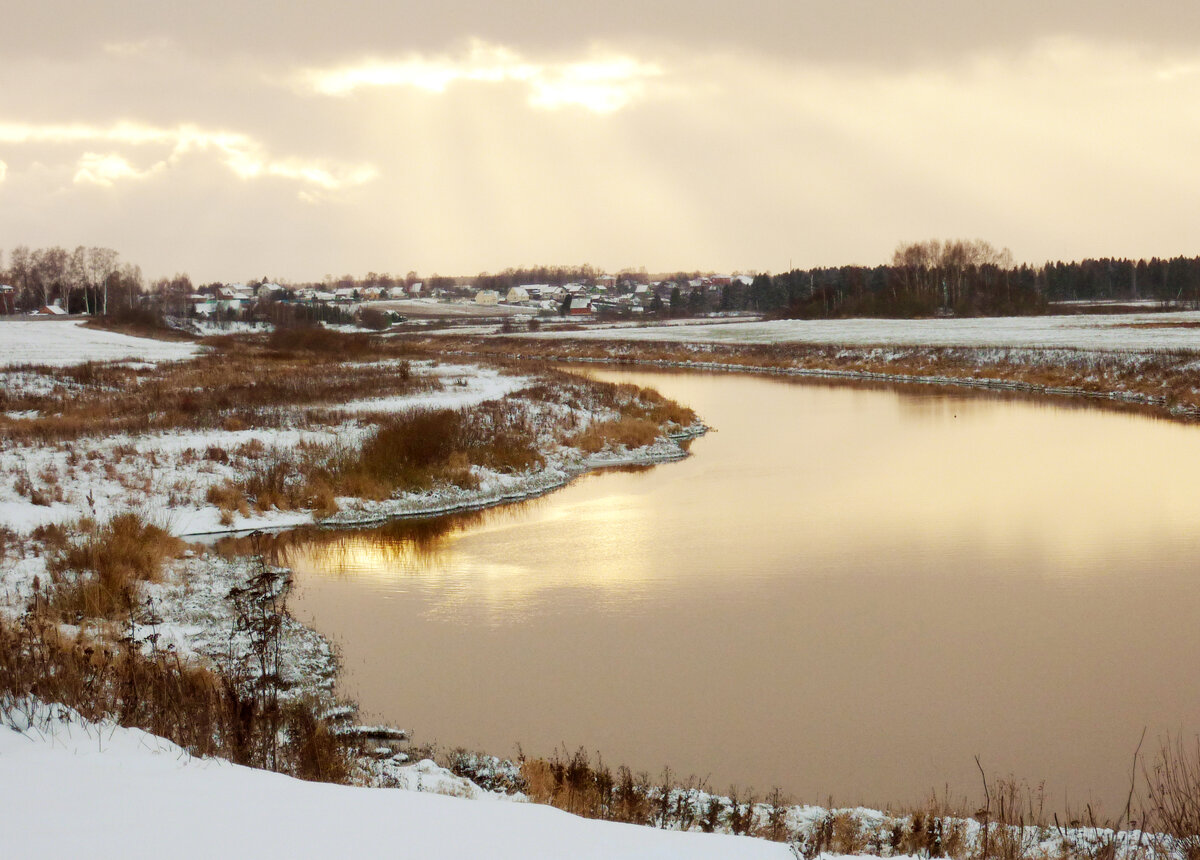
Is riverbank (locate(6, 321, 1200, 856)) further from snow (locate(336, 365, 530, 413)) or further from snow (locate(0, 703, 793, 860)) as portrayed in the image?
snow (locate(336, 365, 530, 413))

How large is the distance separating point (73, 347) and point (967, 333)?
178ft

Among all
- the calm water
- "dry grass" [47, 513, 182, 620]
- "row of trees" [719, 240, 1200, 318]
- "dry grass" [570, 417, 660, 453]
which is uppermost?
"row of trees" [719, 240, 1200, 318]

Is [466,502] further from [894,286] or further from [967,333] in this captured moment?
[894,286]

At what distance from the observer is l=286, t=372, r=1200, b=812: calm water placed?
9266 millimetres

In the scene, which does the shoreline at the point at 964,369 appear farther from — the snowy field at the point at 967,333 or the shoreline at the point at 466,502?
the shoreline at the point at 466,502

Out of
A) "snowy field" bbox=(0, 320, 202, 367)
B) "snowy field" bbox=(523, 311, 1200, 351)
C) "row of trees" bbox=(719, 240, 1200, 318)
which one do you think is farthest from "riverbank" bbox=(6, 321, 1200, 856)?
"row of trees" bbox=(719, 240, 1200, 318)

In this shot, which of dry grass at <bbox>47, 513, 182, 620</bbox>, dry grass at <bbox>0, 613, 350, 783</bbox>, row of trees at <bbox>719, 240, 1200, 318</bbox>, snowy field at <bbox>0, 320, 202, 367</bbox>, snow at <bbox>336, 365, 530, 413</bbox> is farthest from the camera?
row of trees at <bbox>719, 240, 1200, 318</bbox>

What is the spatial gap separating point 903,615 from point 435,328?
349ft

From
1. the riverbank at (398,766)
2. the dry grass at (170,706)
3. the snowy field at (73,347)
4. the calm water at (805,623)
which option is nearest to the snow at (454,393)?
the riverbank at (398,766)

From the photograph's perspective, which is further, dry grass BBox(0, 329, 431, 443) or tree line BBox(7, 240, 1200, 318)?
tree line BBox(7, 240, 1200, 318)

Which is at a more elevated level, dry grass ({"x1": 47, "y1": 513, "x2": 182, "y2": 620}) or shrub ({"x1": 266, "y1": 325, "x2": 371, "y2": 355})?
shrub ({"x1": 266, "y1": 325, "x2": 371, "y2": 355})

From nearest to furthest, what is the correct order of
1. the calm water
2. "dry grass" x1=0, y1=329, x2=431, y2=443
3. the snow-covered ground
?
1. the calm water
2. the snow-covered ground
3. "dry grass" x1=0, y1=329, x2=431, y2=443

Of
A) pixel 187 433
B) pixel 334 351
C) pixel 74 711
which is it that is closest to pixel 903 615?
pixel 74 711

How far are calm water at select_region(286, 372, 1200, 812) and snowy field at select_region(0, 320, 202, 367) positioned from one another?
105 ft
